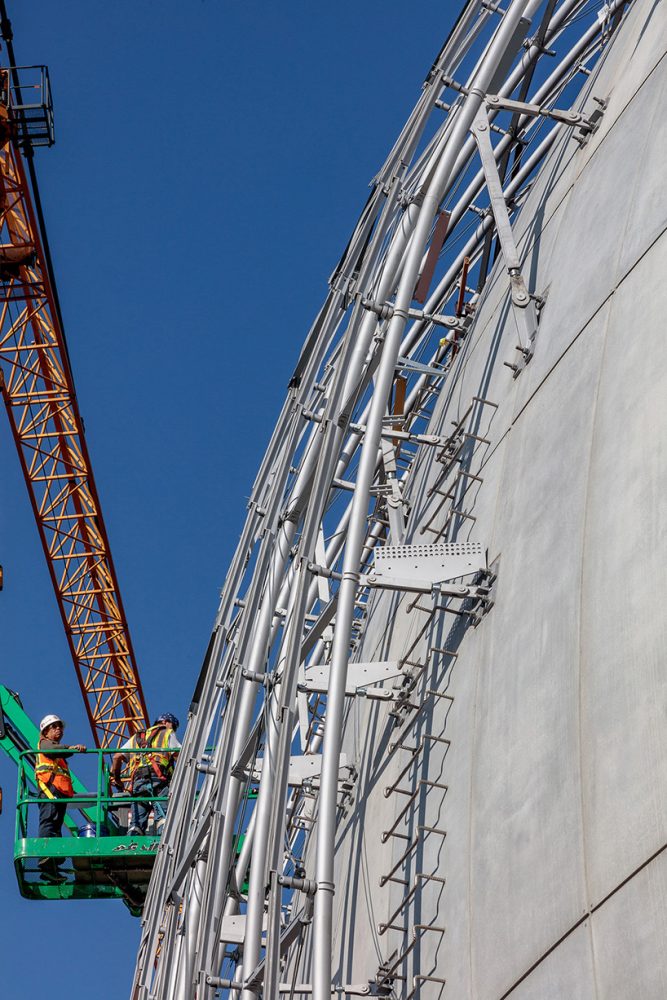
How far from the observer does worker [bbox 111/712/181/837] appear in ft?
117

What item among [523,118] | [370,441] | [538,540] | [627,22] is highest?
[523,118]

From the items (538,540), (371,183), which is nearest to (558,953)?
(538,540)

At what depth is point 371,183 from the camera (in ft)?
76.7

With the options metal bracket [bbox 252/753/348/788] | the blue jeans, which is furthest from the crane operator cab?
metal bracket [bbox 252/753/348/788]

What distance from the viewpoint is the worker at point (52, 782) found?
33.4 metres

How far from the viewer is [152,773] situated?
3612cm

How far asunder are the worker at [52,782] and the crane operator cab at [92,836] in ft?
0.07

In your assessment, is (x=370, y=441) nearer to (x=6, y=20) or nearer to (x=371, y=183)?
(x=371, y=183)

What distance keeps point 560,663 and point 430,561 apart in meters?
3.23

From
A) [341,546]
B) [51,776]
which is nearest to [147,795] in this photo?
[51,776]

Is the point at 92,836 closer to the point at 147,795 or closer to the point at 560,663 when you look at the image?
the point at 147,795

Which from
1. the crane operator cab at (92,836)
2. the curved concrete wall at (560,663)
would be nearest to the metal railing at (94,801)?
the crane operator cab at (92,836)

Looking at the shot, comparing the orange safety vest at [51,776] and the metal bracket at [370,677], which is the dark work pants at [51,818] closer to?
→ the orange safety vest at [51,776]

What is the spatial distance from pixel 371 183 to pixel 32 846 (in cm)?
1791
